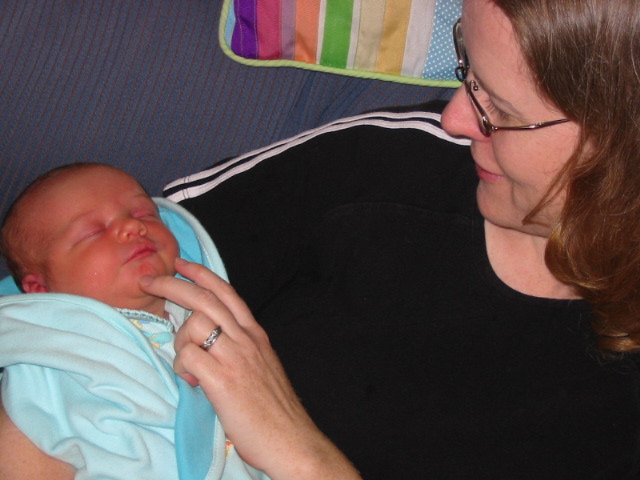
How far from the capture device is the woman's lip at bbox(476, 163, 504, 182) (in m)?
1.32

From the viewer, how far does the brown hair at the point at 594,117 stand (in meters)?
1.02

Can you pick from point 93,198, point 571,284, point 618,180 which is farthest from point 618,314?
point 93,198

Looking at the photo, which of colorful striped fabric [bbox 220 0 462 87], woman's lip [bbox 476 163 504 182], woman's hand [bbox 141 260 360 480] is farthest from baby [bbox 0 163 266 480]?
woman's lip [bbox 476 163 504 182]

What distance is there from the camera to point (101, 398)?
4.45 feet

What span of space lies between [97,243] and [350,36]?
83cm

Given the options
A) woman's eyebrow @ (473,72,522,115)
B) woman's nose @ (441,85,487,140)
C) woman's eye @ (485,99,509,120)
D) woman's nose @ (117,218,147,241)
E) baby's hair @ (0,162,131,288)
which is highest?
woman's eyebrow @ (473,72,522,115)

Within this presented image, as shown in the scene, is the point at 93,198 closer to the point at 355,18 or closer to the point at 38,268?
the point at 38,268

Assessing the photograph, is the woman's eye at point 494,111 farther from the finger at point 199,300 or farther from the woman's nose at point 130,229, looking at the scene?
the woman's nose at point 130,229

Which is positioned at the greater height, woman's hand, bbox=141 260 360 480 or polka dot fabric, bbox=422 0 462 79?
polka dot fabric, bbox=422 0 462 79

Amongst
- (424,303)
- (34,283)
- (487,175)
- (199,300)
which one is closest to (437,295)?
(424,303)

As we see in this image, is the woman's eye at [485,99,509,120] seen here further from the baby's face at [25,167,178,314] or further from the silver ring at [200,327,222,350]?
the baby's face at [25,167,178,314]

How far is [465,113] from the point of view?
4.10 feet

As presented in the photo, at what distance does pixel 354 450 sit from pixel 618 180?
0.76 meters

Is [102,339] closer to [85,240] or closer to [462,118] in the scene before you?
[85,240]
